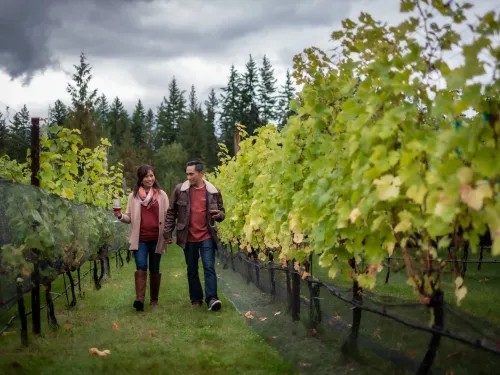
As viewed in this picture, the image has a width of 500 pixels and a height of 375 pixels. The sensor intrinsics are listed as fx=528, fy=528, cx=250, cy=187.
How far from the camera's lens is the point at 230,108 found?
2243 inches

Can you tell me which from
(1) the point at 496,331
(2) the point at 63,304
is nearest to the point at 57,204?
(2) the point at 63,304

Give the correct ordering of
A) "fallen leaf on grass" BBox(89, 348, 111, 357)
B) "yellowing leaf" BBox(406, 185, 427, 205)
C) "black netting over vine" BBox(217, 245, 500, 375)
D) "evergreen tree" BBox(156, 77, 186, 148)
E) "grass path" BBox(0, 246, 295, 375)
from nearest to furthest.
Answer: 1. "yellowing leaf" BBox(406, 185, 427, 205)
2. "black netting over vine" BBox(217, 245, 500, 375)
3. "grass path" BBox(0, 246, 295, 375)
4. "fallen leaf on grass" BBox(89, 348, 111, 357)
5. "evergreen tree" BBox(156, 77, 186, 148)

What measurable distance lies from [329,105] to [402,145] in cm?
171

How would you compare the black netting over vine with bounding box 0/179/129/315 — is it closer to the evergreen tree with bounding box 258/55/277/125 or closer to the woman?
the woman

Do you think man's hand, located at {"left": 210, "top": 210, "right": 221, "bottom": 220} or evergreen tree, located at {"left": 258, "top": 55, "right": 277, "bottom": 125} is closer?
man's hand, located at {"left": 210, "top": 210, "right": 221, "bottom": 220}

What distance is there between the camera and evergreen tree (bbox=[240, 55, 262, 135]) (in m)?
53.4

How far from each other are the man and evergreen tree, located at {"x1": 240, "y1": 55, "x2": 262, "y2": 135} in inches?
1817

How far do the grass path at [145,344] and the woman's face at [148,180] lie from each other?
1.54 meters

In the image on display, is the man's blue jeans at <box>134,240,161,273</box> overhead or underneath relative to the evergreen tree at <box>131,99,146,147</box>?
underneath

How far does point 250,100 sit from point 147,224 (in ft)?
160

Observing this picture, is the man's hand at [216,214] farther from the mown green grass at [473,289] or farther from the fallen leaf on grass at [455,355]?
the fallen leaf on grass at [455,355]

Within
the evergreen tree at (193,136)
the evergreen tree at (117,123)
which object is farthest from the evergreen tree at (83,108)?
the evergreen tree at (117,123)

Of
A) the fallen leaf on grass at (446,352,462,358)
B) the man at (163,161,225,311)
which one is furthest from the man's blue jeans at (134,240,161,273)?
the fallen leaf on grass at (446,352,462,358)

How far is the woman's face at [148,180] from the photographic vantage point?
6.68 meters
